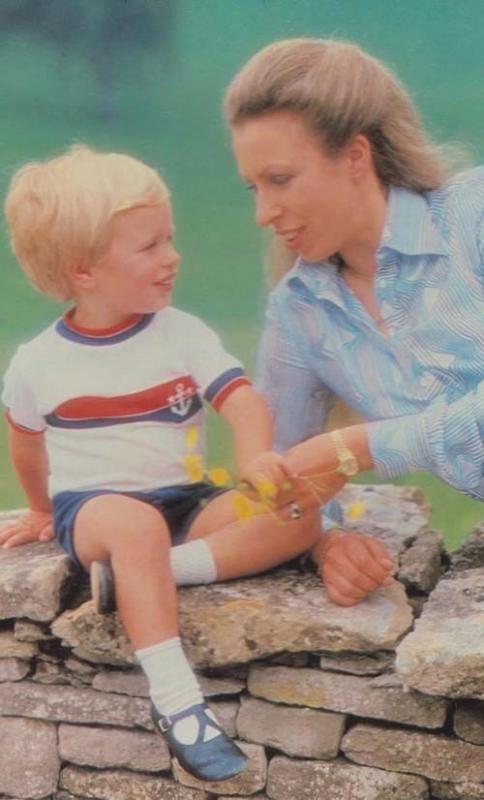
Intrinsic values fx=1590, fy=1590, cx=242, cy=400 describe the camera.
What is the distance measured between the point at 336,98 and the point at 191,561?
1083mm

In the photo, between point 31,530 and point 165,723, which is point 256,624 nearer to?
point 165,723

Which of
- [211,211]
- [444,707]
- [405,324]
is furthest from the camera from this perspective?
[211,211]

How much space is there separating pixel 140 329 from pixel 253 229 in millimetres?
624

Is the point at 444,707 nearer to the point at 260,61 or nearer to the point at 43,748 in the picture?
the point at 43,748

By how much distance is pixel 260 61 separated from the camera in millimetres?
3516

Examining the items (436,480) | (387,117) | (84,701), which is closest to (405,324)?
(387,117)

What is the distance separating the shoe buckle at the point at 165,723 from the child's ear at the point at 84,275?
96 cm

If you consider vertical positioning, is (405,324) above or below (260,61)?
below

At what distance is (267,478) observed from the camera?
11.0 ft

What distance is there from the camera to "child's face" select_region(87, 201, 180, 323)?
3490 millimetres

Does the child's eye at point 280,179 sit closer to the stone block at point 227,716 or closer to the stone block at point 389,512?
the stone block at point 389,512

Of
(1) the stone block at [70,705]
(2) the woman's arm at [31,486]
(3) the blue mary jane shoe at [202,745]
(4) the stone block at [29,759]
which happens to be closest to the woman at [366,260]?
(3) the blue mary jane shoe at [202,745]

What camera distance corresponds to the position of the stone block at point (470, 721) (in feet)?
11.1

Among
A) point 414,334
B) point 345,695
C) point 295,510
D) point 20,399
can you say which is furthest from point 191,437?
point 345,695
